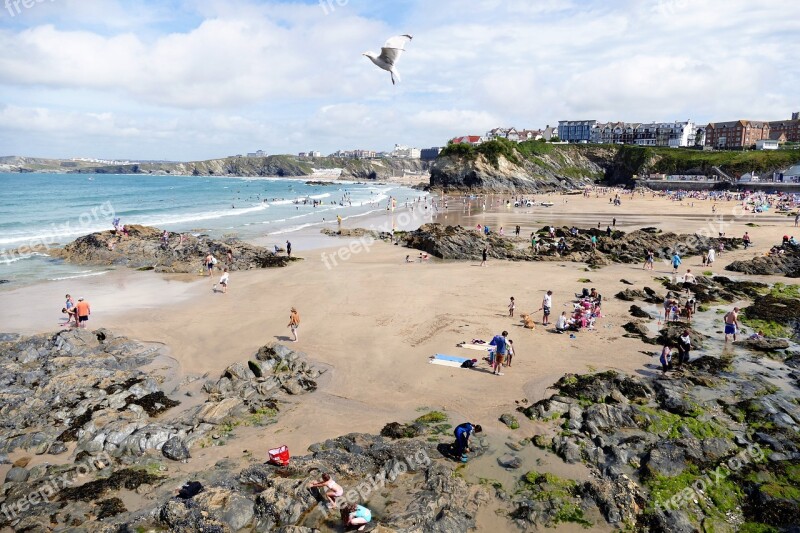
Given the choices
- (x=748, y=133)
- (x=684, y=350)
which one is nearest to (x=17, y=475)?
(x=684, y=350)

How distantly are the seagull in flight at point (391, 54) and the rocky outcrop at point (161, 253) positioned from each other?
22.3 meters

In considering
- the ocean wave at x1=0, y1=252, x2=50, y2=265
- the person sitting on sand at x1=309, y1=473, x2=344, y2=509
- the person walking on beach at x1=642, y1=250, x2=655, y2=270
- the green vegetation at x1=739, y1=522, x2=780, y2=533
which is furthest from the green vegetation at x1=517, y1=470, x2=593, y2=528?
the ocean wave at x1=0, y1=252, x2=50, y2=265

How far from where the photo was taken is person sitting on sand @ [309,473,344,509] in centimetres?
847

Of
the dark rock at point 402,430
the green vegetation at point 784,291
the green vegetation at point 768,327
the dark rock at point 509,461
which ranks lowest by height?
the dark rock at point 509,461

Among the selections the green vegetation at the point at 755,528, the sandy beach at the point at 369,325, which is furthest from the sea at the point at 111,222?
the green vegetation at the point at 755,528

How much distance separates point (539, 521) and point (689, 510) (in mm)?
2817

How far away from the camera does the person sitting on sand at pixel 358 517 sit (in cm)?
797

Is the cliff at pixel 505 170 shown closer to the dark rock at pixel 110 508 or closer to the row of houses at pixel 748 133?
the row of houses at pixel 748 133

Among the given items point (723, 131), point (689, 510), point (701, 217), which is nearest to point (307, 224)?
point (701, 217)

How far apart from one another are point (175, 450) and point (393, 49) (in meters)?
9.85

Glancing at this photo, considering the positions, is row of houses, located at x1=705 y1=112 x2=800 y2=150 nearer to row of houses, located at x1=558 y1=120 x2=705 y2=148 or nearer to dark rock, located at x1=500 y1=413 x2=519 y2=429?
row of houses, located at x1=558 y1=120 x2=705 y2=148

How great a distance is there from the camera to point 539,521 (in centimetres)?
839

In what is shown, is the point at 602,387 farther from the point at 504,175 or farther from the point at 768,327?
the point at 504,175

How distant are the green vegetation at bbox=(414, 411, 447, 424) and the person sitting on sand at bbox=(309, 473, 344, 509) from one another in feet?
11.3
